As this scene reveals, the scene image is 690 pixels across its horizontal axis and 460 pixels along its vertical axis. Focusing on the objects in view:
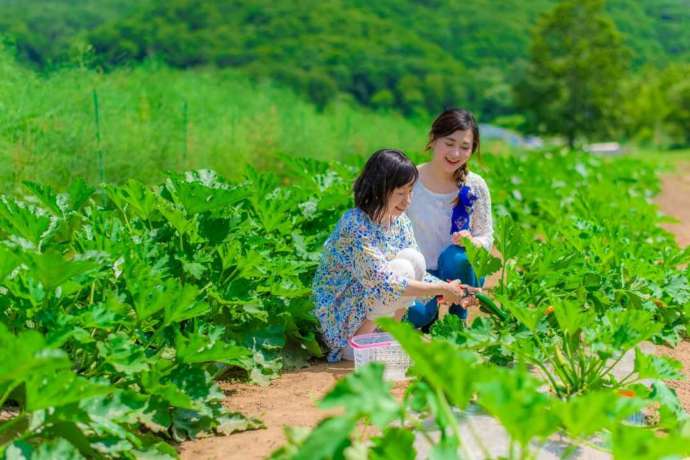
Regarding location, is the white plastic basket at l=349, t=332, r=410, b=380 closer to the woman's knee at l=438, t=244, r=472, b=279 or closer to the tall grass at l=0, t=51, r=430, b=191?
the woman's knee at l=438, t=244, r=472, b=279

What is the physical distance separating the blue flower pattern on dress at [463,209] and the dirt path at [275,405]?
1.03m

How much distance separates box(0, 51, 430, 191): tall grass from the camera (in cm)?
675

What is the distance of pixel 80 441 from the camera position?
2875 millimetres

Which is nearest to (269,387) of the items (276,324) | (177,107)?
(276,324)

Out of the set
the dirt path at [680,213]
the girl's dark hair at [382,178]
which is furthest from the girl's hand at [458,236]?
the dirt path at [680,213]

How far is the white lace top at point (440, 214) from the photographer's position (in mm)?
5012

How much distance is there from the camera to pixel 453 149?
4.84m

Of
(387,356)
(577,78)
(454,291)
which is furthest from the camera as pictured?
(577,78)

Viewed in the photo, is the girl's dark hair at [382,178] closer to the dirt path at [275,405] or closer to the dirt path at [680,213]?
the dirt path at [275,405]

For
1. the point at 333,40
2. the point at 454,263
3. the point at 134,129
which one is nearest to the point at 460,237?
the point at 454,263

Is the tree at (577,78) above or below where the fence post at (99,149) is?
below

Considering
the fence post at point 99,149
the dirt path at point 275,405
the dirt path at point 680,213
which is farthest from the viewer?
the fence post at point 99,149

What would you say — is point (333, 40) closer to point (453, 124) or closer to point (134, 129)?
point (134, 129)

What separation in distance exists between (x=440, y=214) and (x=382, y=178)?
2.98 feet
